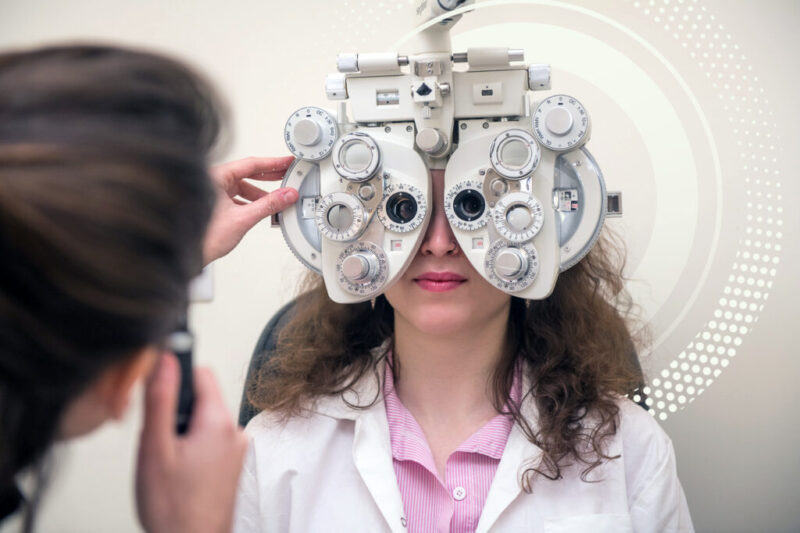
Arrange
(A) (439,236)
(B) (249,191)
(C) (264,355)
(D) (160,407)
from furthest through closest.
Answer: (C) (264,355), (B) (249,191), (A) (439,236), (D) (160,407)

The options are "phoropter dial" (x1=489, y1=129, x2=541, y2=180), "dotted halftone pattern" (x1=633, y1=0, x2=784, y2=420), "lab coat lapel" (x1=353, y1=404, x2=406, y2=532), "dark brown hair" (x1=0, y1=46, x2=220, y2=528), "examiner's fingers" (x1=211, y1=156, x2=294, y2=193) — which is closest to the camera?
"dark brown hair" (x1=0, y1=46, x2=220, y2=528)

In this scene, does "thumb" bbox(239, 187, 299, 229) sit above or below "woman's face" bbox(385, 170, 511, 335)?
above

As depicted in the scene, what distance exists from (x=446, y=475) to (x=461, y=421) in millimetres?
109

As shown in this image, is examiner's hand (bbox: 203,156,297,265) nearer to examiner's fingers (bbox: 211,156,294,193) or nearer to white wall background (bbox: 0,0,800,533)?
examiner's fingers (bbox: 211,156,294,193)

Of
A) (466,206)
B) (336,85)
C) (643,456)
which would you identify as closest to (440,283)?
(466,206)

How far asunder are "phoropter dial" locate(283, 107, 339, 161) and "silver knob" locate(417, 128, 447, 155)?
140 millimetres

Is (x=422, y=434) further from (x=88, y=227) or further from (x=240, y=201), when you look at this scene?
(x=88, y=227)

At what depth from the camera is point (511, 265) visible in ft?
3.56

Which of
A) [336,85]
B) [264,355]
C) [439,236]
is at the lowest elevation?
[264,355]

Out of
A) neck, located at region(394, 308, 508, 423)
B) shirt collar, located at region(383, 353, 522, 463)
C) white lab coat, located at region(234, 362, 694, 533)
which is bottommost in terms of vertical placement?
white lab coat, located at region(234, 362, 694, 533)

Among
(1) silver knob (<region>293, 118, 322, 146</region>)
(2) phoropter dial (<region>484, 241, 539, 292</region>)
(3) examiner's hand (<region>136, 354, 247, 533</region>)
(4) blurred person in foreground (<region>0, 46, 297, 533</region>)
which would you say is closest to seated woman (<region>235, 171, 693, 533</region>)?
(2) phoropter dial (<region>484, 241, 539, 292</region>)

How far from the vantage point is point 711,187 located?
148 centimetres

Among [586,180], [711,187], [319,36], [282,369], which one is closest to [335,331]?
[282,369]

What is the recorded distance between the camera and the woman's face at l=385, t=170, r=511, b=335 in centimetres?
120
